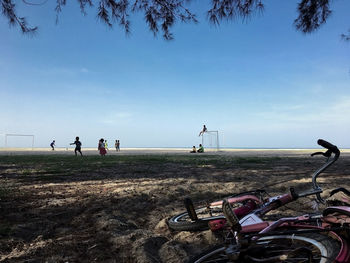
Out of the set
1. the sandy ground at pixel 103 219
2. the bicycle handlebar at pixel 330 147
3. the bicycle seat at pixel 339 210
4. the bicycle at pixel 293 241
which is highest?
the bicycle handlebar at pixel 330 147

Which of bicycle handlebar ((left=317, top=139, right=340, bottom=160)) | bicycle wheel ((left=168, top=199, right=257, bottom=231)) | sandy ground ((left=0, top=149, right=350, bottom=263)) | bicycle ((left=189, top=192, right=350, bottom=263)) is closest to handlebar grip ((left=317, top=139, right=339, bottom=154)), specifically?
bicycle handlebar ((left=317, top=139, right=340, bottom=160))

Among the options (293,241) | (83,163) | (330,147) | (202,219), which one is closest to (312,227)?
(293,241)

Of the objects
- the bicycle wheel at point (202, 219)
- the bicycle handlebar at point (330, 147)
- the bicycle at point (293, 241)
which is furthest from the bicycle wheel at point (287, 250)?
the bicycle wheel at point (202, 219)

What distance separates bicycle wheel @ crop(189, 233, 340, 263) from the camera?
194 centimetres

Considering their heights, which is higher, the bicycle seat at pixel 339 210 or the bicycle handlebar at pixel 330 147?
the bicycle handlebar at pixel 330 147

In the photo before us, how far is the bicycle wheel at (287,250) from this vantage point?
1.94 metres

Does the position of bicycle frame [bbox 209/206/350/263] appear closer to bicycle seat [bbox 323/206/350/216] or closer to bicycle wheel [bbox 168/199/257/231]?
bicycle seat [bbox 323/206/350/216]

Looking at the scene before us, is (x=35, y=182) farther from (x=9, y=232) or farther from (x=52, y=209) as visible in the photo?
(x=9, y=232)

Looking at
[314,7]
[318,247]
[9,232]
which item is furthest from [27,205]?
[314,7]

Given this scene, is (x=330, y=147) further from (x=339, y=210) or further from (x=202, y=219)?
(x=202, y=219)

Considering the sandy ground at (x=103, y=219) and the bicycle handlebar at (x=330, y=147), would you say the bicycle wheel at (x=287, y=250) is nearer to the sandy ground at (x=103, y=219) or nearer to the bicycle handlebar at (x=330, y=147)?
the sandy ground at (x=103, y=219)

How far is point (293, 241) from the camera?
2.26 metres

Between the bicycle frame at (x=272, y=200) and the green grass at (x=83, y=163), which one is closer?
the bicycle frame at (x=272, y=200)

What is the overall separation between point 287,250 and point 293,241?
0.31ft
